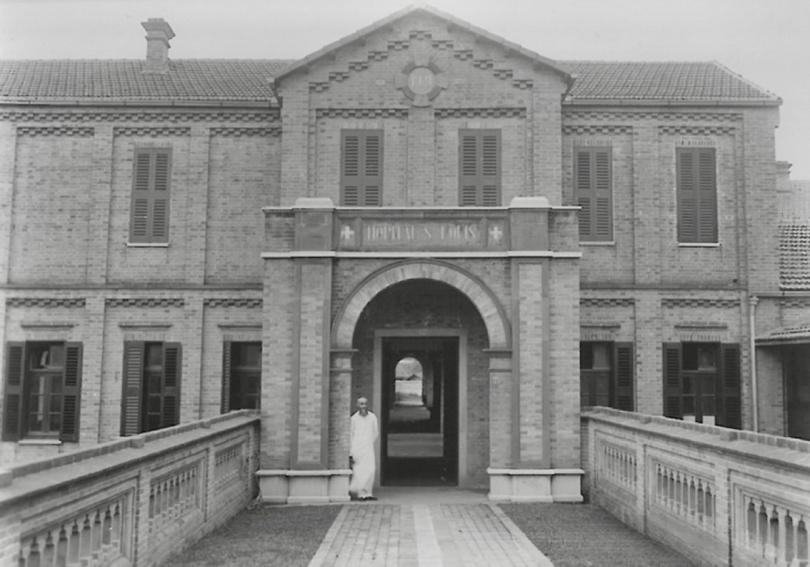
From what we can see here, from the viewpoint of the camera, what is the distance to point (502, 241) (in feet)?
49.4

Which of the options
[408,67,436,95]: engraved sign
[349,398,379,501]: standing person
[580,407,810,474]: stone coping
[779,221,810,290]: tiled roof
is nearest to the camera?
[580,407,810,474]: stone coping

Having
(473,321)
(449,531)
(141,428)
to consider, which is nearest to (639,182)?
(473,321)

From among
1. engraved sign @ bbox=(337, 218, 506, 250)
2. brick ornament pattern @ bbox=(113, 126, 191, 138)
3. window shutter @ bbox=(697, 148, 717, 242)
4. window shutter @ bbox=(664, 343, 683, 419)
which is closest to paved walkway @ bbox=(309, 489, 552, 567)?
engraved sign @ bbox=(337, 218, 506, 250)

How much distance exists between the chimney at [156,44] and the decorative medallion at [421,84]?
7602mm

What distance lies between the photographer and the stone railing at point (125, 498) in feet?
20.1

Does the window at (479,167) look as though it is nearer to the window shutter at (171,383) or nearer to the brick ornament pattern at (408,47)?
the brick ornament pattern at (408,47)

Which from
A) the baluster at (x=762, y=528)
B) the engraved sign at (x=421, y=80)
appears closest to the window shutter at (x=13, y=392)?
the engraved sign at (x=421, y=80)

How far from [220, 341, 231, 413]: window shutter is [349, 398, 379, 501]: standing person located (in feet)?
18.0

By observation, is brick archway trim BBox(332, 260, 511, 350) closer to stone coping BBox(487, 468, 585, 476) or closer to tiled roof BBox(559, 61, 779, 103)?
stone coping BBox(487, 468, 585, 476)

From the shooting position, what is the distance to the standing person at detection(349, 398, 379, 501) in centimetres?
1464

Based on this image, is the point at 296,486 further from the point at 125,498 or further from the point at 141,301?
the point at 141,301

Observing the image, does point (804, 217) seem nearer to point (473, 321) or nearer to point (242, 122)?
point (473, 321)

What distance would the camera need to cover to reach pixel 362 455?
48.1 ft

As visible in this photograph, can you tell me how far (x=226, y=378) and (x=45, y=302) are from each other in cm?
475
